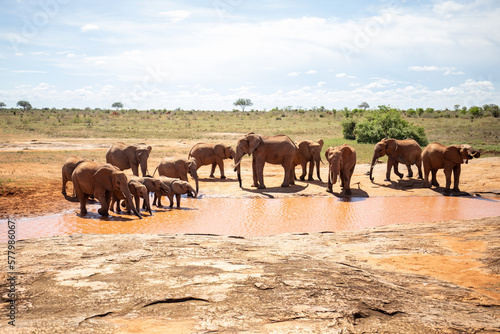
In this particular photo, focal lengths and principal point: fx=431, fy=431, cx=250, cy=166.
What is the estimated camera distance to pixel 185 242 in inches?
292

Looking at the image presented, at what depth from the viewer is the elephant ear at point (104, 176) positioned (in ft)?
38.8

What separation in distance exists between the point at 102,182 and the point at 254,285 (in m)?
7.97

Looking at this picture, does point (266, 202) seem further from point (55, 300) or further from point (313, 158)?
point (55, 300)

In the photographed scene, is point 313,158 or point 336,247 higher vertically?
point 313,158

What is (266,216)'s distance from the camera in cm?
1285

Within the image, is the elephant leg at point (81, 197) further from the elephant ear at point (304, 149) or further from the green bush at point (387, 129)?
the green bush at point (387, 129)

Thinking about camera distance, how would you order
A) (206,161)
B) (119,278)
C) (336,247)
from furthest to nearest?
(206,161)
(336,247)
(119,278)

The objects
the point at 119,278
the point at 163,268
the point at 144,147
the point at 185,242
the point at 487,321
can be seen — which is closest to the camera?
the point at 487,321

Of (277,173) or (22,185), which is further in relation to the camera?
(277,173)

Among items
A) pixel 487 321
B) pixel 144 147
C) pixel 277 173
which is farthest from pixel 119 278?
pixel 277 173

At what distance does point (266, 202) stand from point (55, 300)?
10593 mm

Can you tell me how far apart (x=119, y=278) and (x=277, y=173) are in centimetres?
1573

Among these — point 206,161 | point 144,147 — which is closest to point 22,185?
point 144,147

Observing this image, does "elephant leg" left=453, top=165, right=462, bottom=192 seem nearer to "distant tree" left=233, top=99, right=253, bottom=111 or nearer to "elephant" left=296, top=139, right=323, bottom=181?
"elephant" left=296, top=139, right=323, bottom=181
